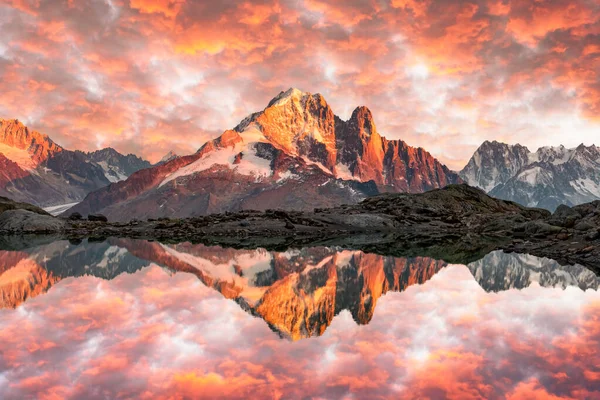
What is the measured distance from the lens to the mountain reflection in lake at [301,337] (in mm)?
12703

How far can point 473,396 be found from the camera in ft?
39.1

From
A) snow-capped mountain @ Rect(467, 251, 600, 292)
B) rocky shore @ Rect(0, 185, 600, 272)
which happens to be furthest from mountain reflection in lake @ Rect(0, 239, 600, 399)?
rocky shore @ Rect(0, 185, 600, 272)

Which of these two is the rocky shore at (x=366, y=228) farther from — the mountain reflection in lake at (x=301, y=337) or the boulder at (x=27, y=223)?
the mountain reflection in lake at (x=301, y=337)

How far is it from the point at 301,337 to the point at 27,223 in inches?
4327

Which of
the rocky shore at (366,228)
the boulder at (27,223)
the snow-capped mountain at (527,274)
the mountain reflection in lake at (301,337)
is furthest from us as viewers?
the boulder at (27,223)

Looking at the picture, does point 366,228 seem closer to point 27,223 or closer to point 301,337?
point 27,223

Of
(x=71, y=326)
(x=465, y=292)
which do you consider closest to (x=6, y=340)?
(x=71, y=326)

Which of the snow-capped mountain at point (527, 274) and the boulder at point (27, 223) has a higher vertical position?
the boulder at point (27, 223)

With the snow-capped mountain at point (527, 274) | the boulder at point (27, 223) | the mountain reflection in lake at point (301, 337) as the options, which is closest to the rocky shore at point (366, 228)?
the boulder at point (27, 223)

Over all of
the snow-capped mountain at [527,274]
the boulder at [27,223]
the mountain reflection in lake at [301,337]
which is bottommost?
the mountain reflection in lake at [301,337]

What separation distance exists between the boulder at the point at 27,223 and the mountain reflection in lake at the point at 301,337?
82.0 metres

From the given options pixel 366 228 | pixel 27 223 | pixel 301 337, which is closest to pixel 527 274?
pixel 301 337

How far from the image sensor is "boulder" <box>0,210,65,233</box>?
103688 millimetres

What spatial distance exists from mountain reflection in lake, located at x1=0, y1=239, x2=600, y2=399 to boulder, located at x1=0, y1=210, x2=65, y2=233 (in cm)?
8198
